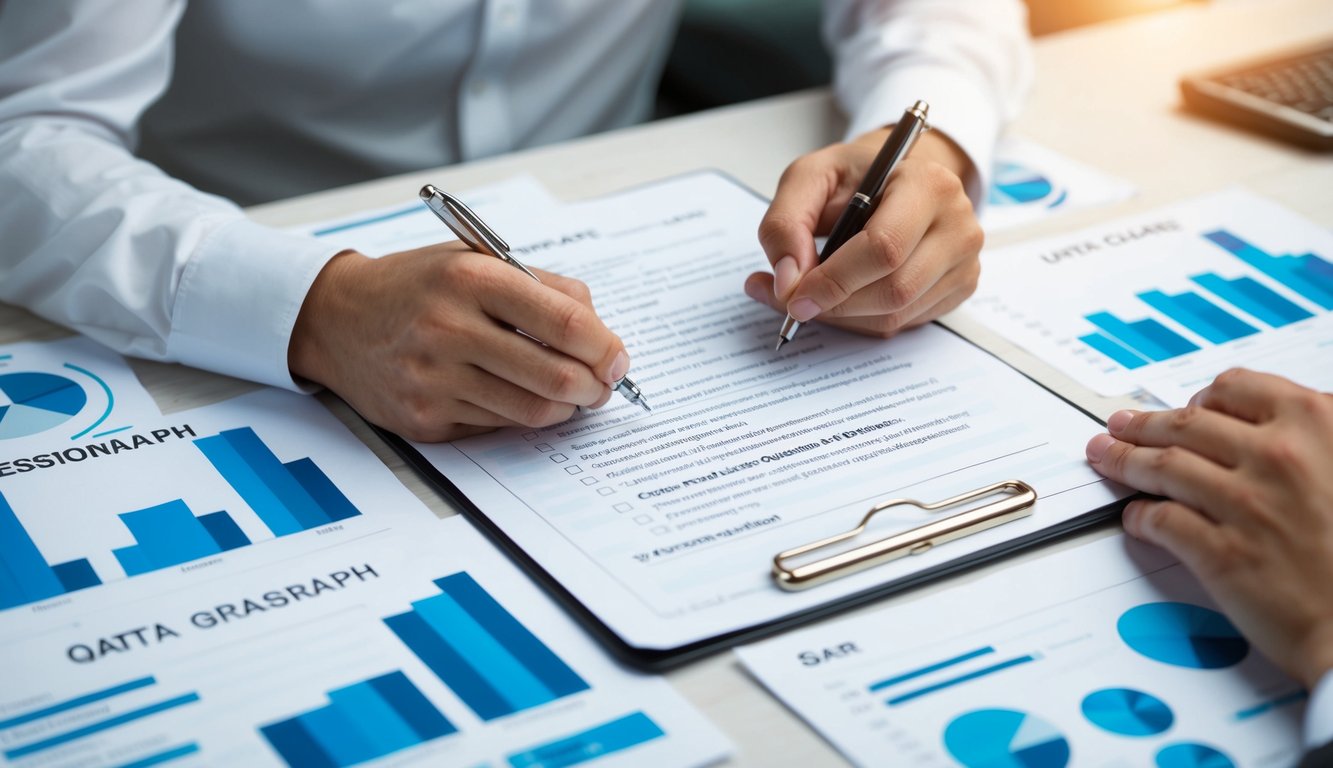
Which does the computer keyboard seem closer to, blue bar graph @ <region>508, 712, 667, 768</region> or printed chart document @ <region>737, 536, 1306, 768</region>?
printed chart document @ <region>737, 536, 1306, 768</region>

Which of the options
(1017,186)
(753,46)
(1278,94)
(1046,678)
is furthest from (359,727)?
(753,46)

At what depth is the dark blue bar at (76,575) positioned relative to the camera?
2.21 ft

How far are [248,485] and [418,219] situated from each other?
0.38 metres

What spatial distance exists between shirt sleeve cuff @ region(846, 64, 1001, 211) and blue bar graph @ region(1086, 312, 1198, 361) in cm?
19

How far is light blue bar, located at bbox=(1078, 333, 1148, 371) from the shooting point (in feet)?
2.89

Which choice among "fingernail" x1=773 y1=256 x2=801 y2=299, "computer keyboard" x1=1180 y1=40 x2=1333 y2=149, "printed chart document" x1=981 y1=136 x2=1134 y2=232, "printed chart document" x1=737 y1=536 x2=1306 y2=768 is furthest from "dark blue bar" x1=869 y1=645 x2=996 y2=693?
"computer keyboard" x1=1180 y1=40 x2=1333 y2=149

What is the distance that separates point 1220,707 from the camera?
0.59m

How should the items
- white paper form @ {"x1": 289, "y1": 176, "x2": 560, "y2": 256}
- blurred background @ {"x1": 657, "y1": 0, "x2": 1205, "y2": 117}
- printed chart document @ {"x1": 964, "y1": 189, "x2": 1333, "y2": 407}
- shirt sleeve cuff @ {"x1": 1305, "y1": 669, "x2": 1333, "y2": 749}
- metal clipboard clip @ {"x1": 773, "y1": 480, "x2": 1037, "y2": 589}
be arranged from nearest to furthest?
shirt sleeve cuff @ {"x1": 1305, "y1": 669, "x2": 1333, "y2": 749} → metal clipboard clip @ {"x1": 773, "y1": 480, "x2": 1037, "y2": 589} → printed chart document @ {"x1": 964, "y1": 189, "x2": 1333, "y2": 407} → white paper form @ {"x1": 289, "y1": 176, "x2": 560, "y2": 256} → blurred background @ {"x1": 657, "y1": 0, "x2": 1205, "y2": 117}

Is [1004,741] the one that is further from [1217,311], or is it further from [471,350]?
[1217,311]

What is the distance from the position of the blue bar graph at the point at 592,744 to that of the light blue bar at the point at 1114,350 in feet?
1.59

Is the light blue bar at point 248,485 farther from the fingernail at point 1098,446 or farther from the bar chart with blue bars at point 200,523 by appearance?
the fingernail at point 1098,446

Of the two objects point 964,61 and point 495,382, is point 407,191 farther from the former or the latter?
point 964,61

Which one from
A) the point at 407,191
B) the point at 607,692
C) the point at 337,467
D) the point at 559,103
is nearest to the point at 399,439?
the point at 337,467

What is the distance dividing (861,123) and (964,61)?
0.15 meters
